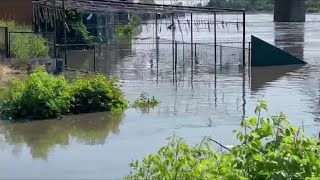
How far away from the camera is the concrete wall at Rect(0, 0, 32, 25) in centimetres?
4450

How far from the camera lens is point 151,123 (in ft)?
58.1

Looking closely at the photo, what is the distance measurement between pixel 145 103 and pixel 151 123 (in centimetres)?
315

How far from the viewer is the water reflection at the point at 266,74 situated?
2742 centimetres

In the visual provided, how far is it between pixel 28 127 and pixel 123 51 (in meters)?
31.0

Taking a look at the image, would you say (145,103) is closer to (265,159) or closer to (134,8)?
(265,159)

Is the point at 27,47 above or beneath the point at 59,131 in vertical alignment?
above

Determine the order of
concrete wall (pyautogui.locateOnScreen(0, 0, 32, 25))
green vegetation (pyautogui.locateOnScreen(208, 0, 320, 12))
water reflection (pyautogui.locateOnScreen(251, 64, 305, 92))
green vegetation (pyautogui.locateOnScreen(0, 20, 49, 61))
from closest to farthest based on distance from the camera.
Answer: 1. water reflection (pyautogui.locateOnScreen(251, 64, 305, 92))
2. green vegetation (pyautogui.locateOnScreen(0, 20, 49, 61))
3. concrete wall (pyautogui.locateOnScreen(0, 0, 32, 25))
4. green vegetation (pyautogui.locateOnScreen(208, 0, 320, 12))

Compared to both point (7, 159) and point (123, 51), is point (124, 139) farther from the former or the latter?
point (123, 51)

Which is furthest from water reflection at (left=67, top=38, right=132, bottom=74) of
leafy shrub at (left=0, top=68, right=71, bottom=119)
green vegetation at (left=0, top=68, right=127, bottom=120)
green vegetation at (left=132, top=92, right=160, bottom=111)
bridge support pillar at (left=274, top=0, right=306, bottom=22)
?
bridge support pillar at (left=274, top=0, right=306, bottom=22)

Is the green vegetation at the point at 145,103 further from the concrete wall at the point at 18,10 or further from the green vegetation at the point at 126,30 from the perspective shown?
the green vegetation at the point at 126,30

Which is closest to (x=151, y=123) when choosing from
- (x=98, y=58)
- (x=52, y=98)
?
(x=52, y=98)

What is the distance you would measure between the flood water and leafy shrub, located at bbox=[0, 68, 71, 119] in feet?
1.50

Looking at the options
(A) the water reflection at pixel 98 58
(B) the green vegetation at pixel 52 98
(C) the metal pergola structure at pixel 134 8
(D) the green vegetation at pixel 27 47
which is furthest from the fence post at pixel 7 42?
(B) the green vegetation at pixel 52 98

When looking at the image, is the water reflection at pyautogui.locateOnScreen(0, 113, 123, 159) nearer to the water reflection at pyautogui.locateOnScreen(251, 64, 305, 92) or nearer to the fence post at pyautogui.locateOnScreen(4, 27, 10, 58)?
the water reflection at pyautogui.locateOnScreen(251, 64, 305, 92)
